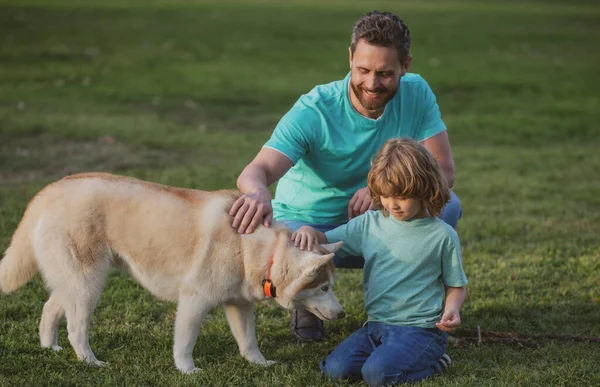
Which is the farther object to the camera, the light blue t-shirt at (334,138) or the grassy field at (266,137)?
the light blue t-shirt at (334,138)

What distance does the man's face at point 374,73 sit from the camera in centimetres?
498

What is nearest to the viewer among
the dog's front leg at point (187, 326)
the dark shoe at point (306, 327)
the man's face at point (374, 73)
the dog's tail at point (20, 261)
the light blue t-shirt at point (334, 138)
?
the dog's front leg at point (187, 326)

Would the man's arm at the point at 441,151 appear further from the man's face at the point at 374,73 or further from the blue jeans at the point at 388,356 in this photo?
the blue jeans at the point at 388,356

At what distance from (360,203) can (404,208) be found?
580 mm

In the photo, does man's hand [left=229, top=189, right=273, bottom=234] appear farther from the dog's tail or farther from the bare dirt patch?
the bare dirt patch

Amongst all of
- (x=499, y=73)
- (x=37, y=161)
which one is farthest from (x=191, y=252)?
(x=499, y=73)

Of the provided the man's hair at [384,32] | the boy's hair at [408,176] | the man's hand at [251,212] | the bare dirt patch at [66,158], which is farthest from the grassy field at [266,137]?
the man's hair at [384,32]

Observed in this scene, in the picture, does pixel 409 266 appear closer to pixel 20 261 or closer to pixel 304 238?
pixel 304 238

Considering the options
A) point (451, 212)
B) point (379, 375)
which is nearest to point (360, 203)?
point (451, 212)

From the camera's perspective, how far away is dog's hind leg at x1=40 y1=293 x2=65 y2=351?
4926 millimetres

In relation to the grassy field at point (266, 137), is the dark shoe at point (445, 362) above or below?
above

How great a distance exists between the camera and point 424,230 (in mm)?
4742

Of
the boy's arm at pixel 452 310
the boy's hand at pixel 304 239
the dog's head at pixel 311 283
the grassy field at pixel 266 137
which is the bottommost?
the grassy field at pixel 266 137

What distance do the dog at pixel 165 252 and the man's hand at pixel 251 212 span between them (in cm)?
5
